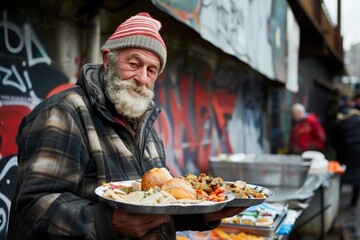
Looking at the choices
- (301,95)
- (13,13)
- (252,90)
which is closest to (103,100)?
(13,13)

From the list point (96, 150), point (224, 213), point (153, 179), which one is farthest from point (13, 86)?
point (224, 213)

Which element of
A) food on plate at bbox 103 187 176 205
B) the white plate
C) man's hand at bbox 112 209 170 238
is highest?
food on plate at bbox 103 187 176 205

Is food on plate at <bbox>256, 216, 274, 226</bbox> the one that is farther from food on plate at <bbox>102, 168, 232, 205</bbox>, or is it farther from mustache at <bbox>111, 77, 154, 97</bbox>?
mustache at <bbox>111, 77, 154, 97</bbox>

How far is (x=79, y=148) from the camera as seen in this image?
5.17ft

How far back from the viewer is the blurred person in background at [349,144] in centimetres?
778

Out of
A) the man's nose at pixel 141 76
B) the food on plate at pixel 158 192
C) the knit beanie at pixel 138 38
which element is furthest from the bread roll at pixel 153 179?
the knit beanie at pixel 138 38

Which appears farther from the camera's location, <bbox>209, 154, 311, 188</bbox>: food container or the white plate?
<bbox>209, 154, 311, 188</bbox>: food container

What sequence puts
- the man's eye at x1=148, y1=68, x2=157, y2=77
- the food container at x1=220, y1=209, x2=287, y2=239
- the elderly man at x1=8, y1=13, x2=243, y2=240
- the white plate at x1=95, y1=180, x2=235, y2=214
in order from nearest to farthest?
1. the white plate at x1=95, y1=180, x2=235, y2=214
2. the elderly man at x1=8, y1=13, x2=243, y2=240
3. the man's eye at x1=148, y1=68, x2=157, y2=77
4. the food container at x1=220, y1=209, x2=287, y2=239

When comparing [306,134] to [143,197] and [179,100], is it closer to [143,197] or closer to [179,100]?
[179,100]

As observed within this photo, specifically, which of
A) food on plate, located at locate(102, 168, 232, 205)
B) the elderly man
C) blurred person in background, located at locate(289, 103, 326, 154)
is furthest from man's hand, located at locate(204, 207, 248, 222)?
blurred person in background, located at locate(289, 103, 326, 154)

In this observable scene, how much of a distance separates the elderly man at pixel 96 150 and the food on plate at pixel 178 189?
0.33 ft

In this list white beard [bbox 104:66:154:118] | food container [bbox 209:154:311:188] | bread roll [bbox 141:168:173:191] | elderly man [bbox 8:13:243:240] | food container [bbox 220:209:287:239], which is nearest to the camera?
elderly man [bbox 8:13:243:240]

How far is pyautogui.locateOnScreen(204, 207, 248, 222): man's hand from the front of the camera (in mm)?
1840

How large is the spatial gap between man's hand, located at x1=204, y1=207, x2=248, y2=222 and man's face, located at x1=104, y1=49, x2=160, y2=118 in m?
0.61
